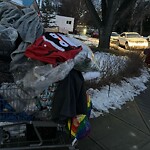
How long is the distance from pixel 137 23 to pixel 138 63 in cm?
3960

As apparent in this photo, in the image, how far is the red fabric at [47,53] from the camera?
10.00 feet

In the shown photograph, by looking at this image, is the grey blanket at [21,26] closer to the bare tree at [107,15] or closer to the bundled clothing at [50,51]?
the bundled clothing at [50,51]

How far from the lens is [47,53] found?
3047 mm

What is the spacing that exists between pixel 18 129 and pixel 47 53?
1549 mm

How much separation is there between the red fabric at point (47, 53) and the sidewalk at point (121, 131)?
1.60 meters

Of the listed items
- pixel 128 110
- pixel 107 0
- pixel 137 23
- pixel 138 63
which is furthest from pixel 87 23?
pixel 128 110

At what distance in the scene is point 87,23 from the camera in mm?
57562

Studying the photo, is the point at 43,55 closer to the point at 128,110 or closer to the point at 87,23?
the point at 128,110

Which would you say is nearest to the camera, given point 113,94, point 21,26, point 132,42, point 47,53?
point 47,53

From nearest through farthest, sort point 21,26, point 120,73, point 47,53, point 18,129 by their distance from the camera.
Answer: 1. point 47,53
2. point 21,26
3. point 18,129
4. point 120,73

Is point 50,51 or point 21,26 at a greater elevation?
point 21,26

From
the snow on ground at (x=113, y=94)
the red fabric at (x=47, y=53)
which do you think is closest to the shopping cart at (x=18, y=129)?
the red fabric at (x=47, y=53)

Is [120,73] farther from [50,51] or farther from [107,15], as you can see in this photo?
[107,15]

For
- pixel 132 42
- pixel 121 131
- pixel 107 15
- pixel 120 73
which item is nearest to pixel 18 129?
pixel 121 131
